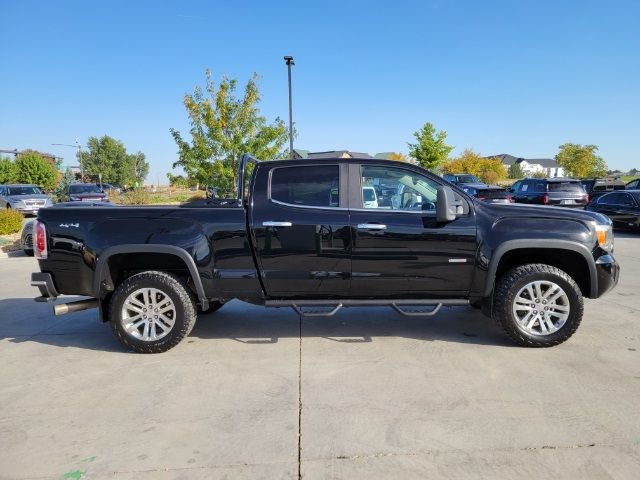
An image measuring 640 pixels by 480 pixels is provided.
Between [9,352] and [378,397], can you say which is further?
[9,352]

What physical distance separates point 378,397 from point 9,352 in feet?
12.2

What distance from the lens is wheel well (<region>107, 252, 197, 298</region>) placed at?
169 inches

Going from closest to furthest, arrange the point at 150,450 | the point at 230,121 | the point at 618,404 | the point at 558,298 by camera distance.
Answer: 1. the point at 150,450
2. the point at 618,404
3. the point at 558,298
4. the point at 230,121

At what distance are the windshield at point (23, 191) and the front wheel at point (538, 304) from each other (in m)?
24.8

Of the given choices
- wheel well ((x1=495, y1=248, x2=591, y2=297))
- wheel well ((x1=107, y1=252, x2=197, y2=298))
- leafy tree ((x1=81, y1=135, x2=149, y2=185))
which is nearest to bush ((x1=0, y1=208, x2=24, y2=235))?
wheel well ((x1=107, y1=252, x2=197, y2=298))

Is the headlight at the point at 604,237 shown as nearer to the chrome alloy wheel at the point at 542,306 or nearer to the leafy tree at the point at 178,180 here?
the chrome alloy wheel at the point at 542,306

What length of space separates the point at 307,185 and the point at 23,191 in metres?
23.8

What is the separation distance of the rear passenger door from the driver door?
0.46ft

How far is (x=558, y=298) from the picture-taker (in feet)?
13.9

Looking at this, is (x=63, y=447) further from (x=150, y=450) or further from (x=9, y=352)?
(x=9, y=352)

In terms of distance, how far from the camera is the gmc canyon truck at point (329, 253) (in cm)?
416

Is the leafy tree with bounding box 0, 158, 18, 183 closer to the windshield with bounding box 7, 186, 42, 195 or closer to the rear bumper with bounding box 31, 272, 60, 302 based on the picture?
the windshield with bounding box 7, 186, 42, 195

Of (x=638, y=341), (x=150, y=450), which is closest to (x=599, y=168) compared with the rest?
(x=638, y=341)

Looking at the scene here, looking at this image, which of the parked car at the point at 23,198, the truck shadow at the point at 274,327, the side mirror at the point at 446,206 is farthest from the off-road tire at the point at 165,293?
the parked car at the point at 23,198
